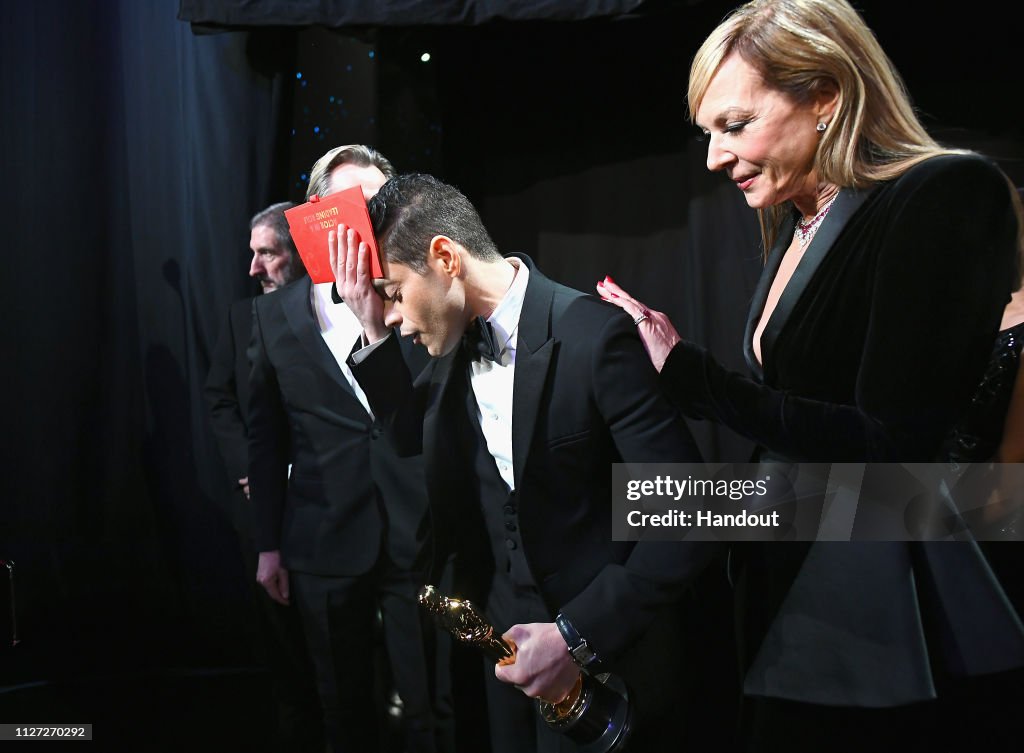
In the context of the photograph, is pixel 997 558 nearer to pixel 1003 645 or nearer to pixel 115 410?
pixel 1003 645

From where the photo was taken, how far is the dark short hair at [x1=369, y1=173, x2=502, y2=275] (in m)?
1.71

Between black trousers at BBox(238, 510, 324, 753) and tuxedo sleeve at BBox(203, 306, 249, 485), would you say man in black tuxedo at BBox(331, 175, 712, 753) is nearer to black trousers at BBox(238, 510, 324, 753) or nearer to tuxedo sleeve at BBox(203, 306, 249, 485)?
black trousers at BBox(238, 510, 324, 753)

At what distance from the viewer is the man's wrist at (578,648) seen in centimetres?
155

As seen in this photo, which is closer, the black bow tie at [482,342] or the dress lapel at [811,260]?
the dress lapel at [811,260]

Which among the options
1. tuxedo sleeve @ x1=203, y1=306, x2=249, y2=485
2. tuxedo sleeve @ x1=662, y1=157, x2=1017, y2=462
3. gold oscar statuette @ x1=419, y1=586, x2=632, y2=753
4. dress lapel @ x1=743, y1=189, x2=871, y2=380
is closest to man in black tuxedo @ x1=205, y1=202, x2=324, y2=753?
tuxedo sleeve @ x1=203, y1=306, x2=249, y2=485

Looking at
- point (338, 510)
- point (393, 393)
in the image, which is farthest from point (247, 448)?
point (393, 393)

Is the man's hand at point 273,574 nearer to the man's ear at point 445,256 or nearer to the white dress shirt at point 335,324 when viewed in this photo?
the white dress shirt at point 335,324

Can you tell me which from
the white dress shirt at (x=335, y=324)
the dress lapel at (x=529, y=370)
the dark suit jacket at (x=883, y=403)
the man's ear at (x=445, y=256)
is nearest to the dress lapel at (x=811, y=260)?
the dark suit jacket at (x=883, y=403)

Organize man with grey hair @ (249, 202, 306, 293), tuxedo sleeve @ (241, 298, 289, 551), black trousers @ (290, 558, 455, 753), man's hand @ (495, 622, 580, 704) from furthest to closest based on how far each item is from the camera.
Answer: man with grey hair @ (249, 202, 306, 293), tuxedo sleeve @ (241, 298, 289, 551), black trousers @ (290, 558, 455, 753), man's hand @ (495, 622, 580, 704)

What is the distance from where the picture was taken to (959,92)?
9.21 feet

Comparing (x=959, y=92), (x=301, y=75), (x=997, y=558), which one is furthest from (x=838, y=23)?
(x=301, y=75)

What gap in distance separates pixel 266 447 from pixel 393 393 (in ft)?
2.43

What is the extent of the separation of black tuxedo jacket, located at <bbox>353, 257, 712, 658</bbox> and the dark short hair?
0.49 feet

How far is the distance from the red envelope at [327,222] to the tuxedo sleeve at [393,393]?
0.17 metres
